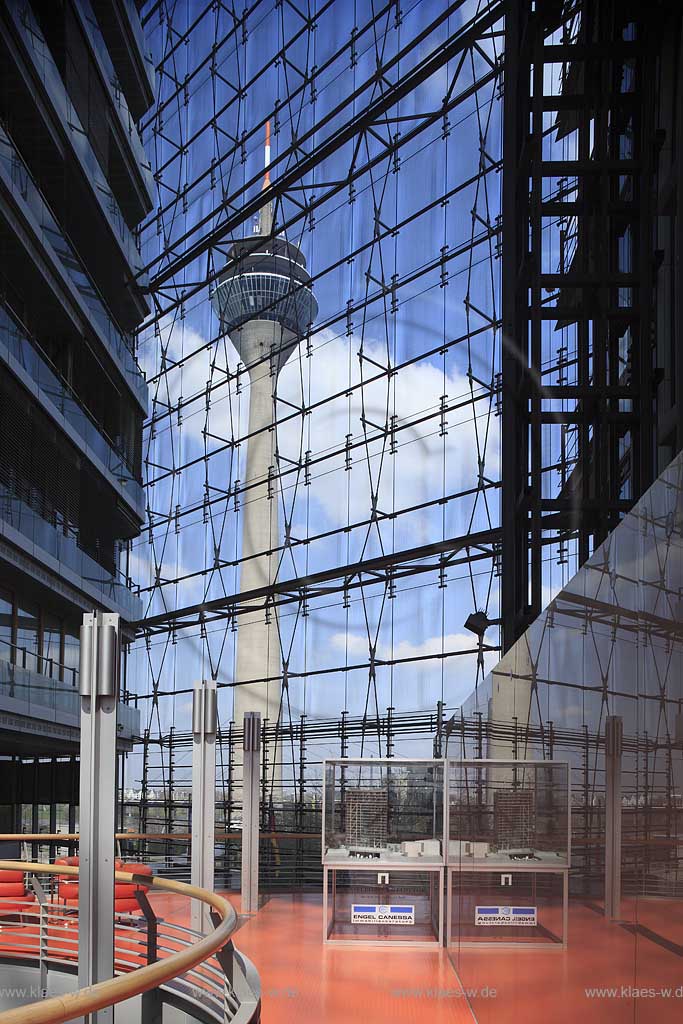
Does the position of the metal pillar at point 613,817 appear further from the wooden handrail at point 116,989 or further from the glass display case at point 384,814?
the glass display case at point 384,814

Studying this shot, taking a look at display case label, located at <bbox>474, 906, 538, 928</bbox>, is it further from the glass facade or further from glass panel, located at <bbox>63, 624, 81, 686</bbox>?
glass panel, located at <bbox>63, 624, 81, 686</bbox>

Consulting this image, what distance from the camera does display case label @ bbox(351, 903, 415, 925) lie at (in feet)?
28.5

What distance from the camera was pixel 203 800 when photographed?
8.32 meters

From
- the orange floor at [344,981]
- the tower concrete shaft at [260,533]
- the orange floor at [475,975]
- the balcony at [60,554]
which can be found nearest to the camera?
the orange floor at [475,975]

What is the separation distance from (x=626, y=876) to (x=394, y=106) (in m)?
15.8

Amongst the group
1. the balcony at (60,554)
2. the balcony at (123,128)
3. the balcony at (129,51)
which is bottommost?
the balcony at (60,554)

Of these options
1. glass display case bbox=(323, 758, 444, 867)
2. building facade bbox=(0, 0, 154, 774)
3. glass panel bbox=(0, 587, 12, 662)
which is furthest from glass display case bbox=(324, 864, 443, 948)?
glass panel bbox=(0, 587, 12, 662)

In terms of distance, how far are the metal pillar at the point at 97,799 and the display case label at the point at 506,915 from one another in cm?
161

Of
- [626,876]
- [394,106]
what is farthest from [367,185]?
[626,876]

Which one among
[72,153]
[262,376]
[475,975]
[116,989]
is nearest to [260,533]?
[262,376]

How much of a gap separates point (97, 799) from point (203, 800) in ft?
13.5

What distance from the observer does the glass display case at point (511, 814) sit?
10.8ft

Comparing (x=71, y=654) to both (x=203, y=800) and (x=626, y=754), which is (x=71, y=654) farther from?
(x=626, y=754)

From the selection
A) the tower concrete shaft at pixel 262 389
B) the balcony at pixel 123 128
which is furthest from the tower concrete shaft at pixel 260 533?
the balcony at pixel 123 128
